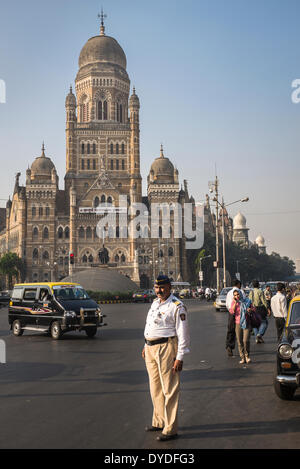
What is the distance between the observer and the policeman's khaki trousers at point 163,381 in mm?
6215

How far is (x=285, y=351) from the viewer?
309 inches

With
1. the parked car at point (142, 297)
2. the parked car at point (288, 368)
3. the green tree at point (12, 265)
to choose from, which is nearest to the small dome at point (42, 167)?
the green tree at point (12, 265)

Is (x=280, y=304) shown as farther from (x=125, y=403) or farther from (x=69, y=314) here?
(x=125, y=403)

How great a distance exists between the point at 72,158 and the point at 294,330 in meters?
78.1

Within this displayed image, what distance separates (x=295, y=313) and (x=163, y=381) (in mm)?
3592

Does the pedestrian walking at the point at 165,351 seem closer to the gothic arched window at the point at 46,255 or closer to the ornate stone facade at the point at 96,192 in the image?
the ornate stone facade at the point at 96,192

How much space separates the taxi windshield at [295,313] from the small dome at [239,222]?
6493 inches

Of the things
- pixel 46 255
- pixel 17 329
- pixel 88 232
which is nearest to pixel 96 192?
pixel 88 232

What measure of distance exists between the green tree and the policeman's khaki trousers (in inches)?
2832

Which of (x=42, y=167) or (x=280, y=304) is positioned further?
(x=42, y=167)

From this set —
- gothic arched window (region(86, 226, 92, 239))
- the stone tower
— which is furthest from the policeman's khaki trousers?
the stone tower

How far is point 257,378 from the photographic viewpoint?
975 centimetres

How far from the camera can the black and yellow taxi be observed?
55.3 ft
